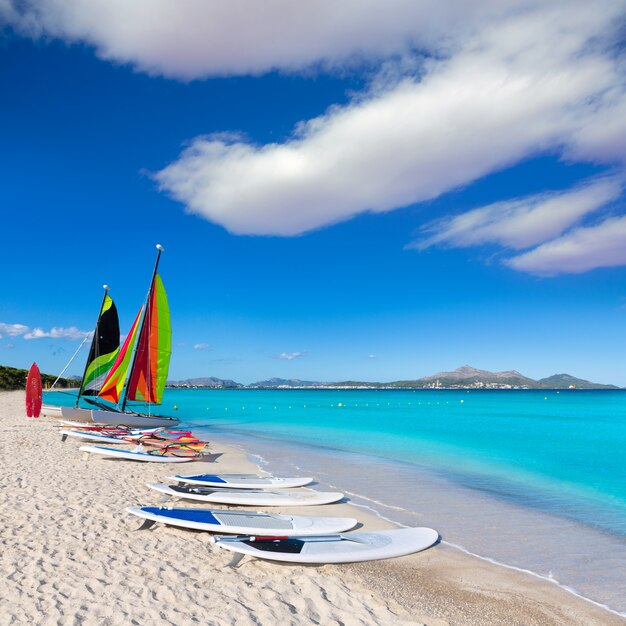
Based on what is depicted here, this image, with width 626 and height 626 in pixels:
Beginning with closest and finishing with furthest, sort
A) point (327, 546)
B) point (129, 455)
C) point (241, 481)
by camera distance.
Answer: point (327, 546), point (241, 481), point (129, 455)

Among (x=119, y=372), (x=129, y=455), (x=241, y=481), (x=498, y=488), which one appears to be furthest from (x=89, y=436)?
(x=498, y=488)

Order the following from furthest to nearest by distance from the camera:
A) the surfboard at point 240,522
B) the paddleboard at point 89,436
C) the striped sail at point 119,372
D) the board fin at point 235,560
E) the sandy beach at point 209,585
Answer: the striped sail at point 119,372
the paddleboard at point 89,436
the surfboard at point 240,522
the board fin at point 235,560
the sandy beach at point 209,585

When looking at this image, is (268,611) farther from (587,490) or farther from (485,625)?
(587,490)

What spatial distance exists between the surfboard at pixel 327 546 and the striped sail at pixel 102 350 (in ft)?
67.8

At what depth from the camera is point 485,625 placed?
589 centimetres

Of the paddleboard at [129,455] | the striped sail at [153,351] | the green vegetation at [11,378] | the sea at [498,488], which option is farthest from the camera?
the green vegetation at [11,378]

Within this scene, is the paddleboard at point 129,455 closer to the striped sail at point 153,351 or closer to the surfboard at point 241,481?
the surfboard at point 241,481

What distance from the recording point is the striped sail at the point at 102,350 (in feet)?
83.8

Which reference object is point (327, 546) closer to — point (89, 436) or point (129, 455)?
point (129, 455)

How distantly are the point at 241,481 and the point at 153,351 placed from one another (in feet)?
49.3

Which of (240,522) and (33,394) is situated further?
(33,394)

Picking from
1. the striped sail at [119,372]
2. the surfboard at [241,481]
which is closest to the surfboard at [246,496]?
the surfboard at [241,481]

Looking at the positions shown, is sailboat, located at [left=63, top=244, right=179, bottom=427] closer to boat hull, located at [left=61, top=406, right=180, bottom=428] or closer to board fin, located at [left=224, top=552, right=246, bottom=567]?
boat hull, located at [left=61, top=406, right=180, bottom=428]

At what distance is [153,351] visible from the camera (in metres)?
25.5
